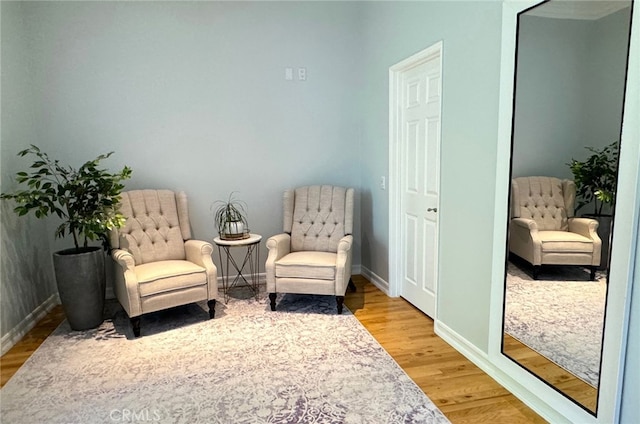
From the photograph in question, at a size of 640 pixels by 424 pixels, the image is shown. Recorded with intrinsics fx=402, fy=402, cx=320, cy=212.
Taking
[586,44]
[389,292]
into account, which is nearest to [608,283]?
[586,44]

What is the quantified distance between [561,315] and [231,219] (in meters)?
2.63

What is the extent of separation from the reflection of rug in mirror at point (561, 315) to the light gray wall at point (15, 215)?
10.9ft

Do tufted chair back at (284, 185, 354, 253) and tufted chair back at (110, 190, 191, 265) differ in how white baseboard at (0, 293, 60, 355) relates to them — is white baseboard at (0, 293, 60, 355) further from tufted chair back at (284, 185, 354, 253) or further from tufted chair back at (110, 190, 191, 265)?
tufted chair back at (284, 185, 354, 253)

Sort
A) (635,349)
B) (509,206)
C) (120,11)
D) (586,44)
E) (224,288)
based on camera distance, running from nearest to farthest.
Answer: (635,349)
(586,44)
(509,206)
(120,11)
(224,288)

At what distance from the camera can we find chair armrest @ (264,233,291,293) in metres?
3.36

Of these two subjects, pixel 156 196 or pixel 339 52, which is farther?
pixel 339 52

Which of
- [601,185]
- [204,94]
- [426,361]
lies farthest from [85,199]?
[601,185]

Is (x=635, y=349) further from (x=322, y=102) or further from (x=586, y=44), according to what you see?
(x=322, y=102)

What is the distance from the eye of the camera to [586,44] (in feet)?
5.65

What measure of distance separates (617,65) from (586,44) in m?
0.21

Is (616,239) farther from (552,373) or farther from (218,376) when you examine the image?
(218,376)

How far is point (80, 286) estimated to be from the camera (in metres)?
3.02

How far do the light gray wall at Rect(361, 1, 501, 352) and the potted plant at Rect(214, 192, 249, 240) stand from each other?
5.73ft

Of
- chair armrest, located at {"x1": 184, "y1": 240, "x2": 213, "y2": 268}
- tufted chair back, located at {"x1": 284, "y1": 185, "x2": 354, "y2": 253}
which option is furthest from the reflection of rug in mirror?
chair armrest, located at {"x1": 184, "y1": 240, "x2": 213, "y2": 268}
